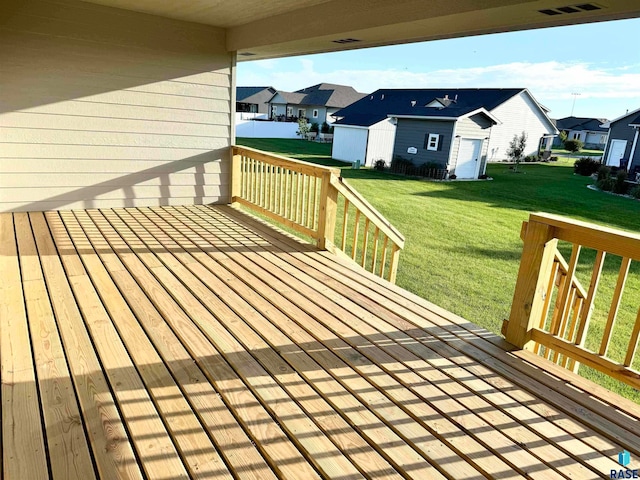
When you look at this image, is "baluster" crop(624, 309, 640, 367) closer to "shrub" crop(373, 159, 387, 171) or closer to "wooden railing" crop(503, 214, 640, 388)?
"wooden railing" crop(503, 214, 640, 388)

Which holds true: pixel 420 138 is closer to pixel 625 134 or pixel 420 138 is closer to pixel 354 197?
pixel 625 134

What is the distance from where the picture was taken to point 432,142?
1716cm

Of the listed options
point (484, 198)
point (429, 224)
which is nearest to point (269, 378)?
point (429, 224)

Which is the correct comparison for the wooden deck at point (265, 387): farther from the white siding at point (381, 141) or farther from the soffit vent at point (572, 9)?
the white siding at point (381, 141)

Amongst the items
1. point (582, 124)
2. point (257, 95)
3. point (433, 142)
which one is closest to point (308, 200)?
point (433, 142)

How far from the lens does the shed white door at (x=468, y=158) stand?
17125 millimetres

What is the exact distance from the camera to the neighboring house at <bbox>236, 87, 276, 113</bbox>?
125 feet

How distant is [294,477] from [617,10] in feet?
9.66

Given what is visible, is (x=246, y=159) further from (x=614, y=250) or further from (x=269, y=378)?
(x=614, y=250)

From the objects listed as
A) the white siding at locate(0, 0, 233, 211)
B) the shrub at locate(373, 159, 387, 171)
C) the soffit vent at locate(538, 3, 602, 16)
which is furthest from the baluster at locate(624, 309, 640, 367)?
the shrub at locate(373, 159, 387, 171)

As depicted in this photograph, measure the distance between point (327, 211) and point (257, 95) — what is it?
36.5 meters

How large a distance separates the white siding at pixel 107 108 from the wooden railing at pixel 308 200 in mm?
471

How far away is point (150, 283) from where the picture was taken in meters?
3.43

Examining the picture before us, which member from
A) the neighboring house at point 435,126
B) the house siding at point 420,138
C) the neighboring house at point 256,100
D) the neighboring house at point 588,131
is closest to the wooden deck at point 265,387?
the house siding at point 420,138
